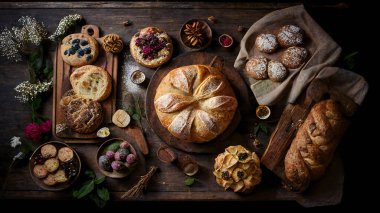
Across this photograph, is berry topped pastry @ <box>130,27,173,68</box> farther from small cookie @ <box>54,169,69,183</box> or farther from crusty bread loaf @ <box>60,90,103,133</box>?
small cookie @ <box>54,169,69,183</box>

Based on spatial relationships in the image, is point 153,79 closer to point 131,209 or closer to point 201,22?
point 201,22

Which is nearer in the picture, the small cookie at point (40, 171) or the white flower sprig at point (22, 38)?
the small cookie at point (40, 171)

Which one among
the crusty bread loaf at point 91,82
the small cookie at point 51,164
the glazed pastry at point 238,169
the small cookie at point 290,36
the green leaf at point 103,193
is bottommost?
the green leaf at point 103,193

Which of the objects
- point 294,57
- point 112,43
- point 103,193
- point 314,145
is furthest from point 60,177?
point 294,57

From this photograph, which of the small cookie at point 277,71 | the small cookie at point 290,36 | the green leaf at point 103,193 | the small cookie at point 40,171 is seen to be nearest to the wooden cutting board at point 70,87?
the small cookie at point 40,171

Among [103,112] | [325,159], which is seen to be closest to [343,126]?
[325,159]

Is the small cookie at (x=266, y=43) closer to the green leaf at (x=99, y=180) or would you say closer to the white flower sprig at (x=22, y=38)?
the green leaf at (x=99, y=180)
